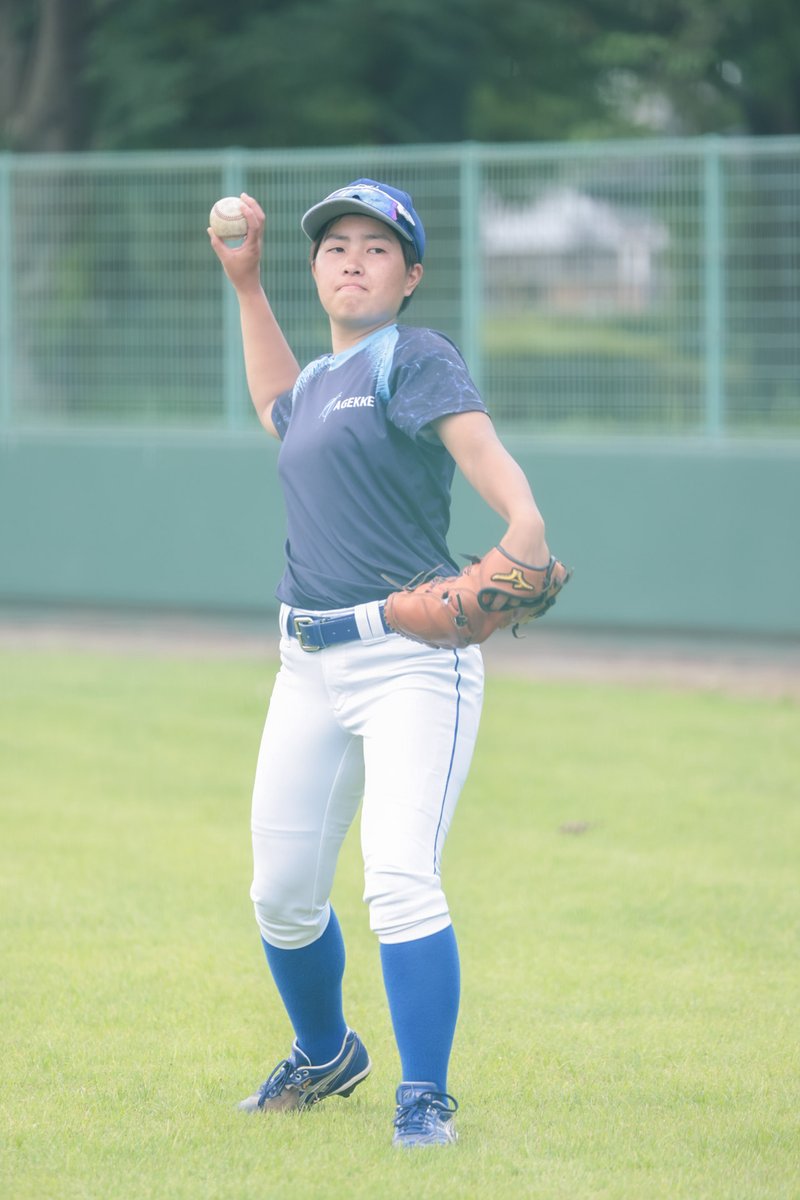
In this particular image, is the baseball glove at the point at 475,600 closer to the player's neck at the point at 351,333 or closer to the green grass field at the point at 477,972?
the player's neck at the point at 351,333

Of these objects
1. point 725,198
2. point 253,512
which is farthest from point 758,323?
point 253,512

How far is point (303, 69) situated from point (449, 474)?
623 inches

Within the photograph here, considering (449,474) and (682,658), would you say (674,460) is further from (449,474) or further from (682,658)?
(449,474)

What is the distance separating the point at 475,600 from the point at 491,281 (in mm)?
9652

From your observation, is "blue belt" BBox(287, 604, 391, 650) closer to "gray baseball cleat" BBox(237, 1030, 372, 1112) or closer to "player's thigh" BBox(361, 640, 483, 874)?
"player's thigh" BBox(361, 640, 483, 874)

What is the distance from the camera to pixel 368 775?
4.09 meters

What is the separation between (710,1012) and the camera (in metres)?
5.27

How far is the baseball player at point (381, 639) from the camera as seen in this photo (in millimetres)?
3973

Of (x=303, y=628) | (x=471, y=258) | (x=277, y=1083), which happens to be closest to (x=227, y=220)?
(x=303, y=628)

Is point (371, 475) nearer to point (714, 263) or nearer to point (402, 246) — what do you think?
point (402, 246)

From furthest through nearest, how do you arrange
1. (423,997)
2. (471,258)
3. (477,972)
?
(471,258) < (477,972) < (423,997)

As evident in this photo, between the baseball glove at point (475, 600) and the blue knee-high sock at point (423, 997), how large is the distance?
66 centimetres

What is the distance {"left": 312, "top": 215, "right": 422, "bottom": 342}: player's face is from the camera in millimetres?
4168

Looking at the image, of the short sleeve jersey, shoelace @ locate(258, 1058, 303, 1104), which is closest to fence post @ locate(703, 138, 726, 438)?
the short sleeve jersey
